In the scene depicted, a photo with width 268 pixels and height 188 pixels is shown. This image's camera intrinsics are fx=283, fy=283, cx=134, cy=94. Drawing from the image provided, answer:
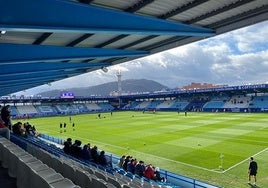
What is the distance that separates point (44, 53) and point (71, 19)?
5666 millimetres

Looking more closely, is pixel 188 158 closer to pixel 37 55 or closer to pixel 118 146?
pixel 118 146

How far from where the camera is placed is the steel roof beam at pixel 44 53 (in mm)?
12648

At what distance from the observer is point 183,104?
91.1 meters

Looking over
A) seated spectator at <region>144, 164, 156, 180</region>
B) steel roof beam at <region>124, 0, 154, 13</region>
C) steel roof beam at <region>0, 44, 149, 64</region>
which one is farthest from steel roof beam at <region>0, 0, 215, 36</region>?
seated spectator at <region>144, 164, 156, 180</region>

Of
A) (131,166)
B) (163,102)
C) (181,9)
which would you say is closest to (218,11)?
(181,9)

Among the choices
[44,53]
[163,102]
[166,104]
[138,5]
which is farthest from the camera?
[163,102]

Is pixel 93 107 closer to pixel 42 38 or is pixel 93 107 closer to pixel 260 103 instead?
pixel 260 103

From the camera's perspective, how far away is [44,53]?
1378 centimetres

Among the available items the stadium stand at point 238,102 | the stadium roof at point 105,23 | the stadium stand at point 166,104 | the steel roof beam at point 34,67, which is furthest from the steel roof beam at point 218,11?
the stadium stand at point 166,104

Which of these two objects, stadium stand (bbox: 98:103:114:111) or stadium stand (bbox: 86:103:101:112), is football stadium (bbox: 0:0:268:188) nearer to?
stadium stand (bbox: 86:103:101:112)

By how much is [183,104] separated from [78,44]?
260 ft

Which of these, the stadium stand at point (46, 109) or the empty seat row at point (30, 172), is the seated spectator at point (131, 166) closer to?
the empty seat row at point (30, 172)

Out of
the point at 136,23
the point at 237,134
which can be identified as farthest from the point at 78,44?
the point at 237,134

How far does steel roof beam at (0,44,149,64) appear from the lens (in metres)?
12.6
